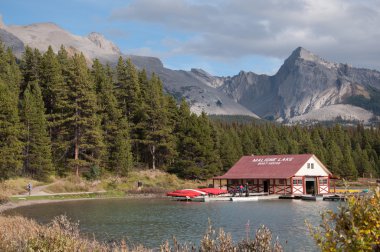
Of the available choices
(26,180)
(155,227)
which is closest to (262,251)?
(155,227)

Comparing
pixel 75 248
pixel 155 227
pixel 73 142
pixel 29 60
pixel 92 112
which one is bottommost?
pixel 155 227

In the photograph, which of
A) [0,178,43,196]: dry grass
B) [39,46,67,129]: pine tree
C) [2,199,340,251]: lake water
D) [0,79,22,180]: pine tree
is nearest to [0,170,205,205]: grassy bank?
[0,178,43,196]: dry grass

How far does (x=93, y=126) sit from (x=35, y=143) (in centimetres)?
1091

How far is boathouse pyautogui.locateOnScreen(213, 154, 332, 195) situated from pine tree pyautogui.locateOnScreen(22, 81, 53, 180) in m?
29.3

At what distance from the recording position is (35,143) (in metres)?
65.1

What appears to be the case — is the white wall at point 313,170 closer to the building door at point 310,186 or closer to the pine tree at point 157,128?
the building door at point 310,186

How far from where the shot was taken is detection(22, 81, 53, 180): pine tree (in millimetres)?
64188

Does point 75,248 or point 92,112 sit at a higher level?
point 92,112

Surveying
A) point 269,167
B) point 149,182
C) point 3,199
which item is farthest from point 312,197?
point 3,199

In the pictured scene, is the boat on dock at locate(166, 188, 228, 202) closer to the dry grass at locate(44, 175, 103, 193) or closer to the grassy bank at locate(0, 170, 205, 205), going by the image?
the grassy bank at locate(0, 170, 205, 205)

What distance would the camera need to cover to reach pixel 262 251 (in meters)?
11.2

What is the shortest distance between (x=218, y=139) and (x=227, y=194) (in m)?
27.0

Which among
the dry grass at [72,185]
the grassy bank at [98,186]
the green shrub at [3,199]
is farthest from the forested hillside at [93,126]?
the green shrub at [3,199]

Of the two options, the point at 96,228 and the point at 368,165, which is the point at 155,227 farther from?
the point at 368,165
